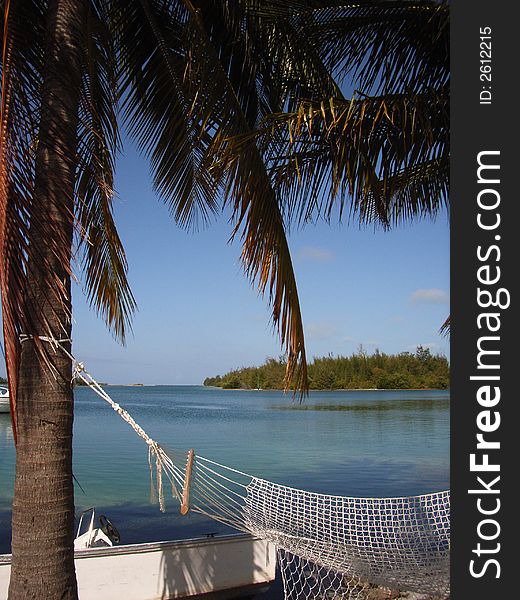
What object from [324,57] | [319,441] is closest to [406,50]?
[324,57]

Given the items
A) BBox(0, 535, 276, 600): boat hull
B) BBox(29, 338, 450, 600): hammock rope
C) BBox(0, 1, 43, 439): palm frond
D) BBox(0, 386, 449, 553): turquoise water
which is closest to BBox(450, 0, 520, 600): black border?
BBox(0, 1, 43, 439): palm frond

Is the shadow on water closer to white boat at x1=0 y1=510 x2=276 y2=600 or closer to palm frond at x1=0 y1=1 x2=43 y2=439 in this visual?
white boat at x1=0 y1=510 x2=276 y2=600

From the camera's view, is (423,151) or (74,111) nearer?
(74,111)

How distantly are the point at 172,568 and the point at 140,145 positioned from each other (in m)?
3.03

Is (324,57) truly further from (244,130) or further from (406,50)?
(244,130)

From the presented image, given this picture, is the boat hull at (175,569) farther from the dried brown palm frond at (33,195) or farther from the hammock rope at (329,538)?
the dried brown palm frond at (33,195)

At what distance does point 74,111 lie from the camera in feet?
9.20

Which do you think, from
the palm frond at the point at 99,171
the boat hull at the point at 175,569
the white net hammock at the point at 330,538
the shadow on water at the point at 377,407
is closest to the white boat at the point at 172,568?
the boat hull at the point at 175,569

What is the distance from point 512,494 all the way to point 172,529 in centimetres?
680

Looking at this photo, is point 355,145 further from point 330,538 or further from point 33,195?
point 330,538

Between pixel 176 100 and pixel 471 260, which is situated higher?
pixel 176 100

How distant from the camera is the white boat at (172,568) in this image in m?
4.44

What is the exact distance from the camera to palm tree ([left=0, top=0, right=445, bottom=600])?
2.53m

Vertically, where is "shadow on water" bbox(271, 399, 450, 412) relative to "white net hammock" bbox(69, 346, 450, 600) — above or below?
below
